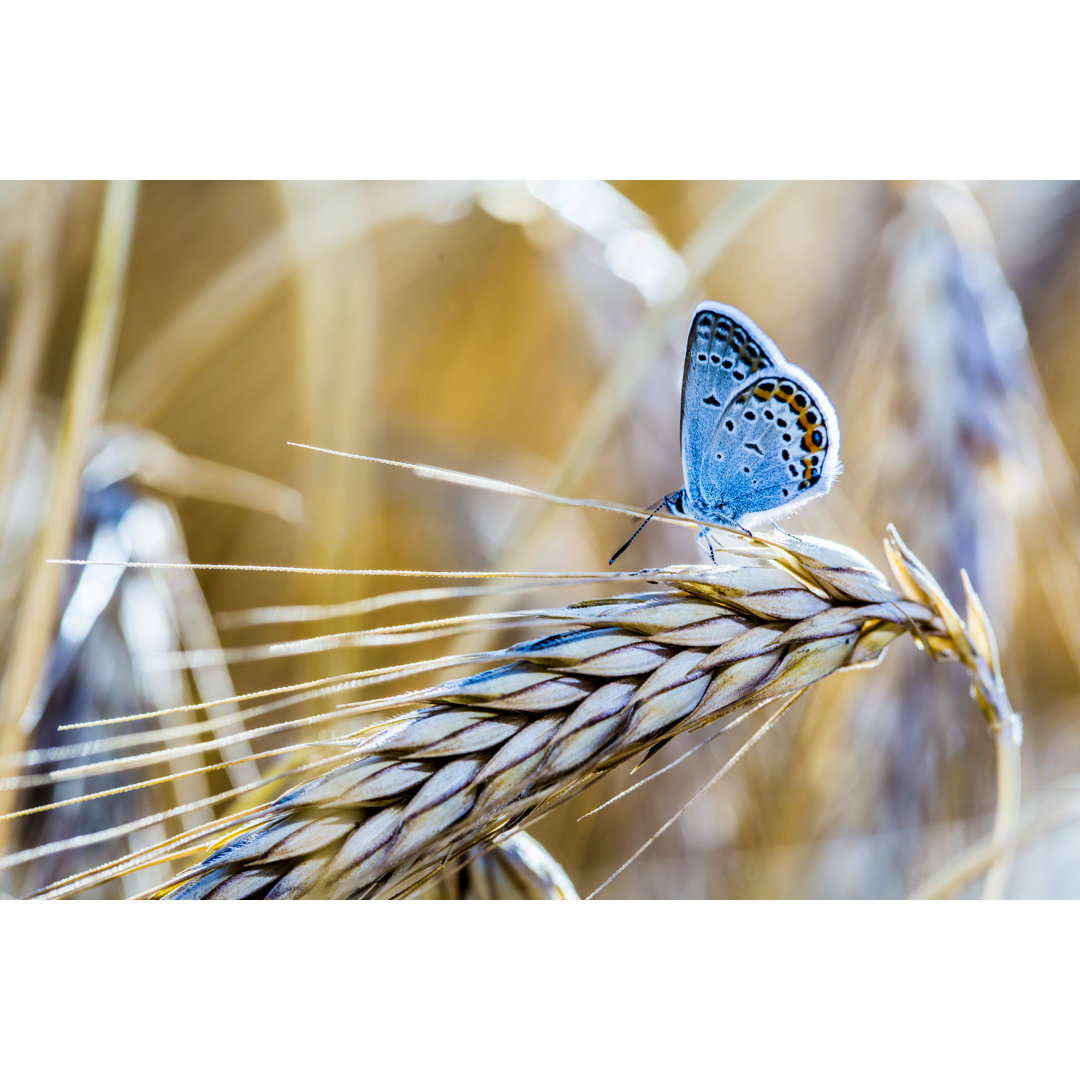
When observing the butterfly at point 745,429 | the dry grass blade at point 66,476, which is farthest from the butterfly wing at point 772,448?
the dry grass blade at point 66,476

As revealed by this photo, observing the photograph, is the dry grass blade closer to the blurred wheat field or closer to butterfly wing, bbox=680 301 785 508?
the blurred wheat field

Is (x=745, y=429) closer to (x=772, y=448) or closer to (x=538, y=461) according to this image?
(x=772, y=448)

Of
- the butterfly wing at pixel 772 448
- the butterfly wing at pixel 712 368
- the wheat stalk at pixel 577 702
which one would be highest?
the butterfly wing at pixel 712 368

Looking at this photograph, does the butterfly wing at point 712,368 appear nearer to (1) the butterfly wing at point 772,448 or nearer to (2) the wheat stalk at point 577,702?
(1) the butterfly wing at point 772,448

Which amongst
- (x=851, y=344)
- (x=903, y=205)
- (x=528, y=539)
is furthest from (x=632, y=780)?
(x=903, y=205)

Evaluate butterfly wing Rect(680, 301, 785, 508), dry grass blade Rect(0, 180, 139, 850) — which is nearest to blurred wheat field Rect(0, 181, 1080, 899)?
dry grass blade Rect(0, 180, 139, 850)
